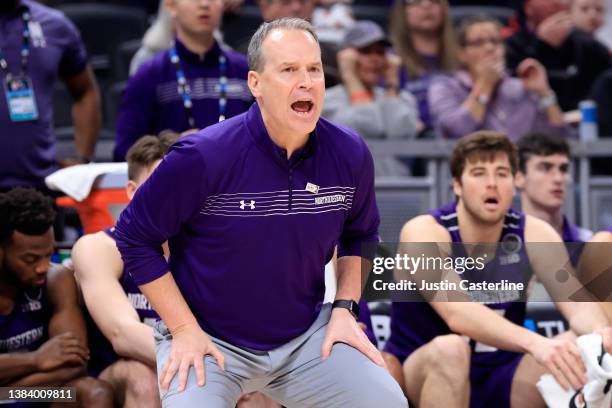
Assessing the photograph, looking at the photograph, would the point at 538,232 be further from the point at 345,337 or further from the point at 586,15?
the point at 586,15

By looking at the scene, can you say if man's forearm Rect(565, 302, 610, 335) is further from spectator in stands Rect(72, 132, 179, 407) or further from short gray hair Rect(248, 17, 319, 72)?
short gray hair Rect(248, 17, 319, 72)

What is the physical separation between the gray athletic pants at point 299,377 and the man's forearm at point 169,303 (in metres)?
0.11

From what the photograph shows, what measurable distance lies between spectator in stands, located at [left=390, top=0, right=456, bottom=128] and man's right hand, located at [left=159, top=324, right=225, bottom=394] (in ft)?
12.6

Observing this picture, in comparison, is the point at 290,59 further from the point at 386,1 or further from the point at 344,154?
the point at 386,1

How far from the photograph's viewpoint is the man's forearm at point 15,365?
3857 mm

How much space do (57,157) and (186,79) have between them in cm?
98

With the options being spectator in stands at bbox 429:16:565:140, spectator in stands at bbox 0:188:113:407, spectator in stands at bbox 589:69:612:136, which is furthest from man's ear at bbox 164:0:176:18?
spectator in stands at bbox 589:69:612:136

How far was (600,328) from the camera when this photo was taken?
398 centimetres

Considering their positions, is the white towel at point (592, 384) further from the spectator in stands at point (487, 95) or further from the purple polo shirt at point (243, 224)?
the spectator in stands at point (487, 95)

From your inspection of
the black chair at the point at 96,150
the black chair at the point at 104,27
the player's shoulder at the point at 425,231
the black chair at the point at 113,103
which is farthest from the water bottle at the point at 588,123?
the black chair at the point at 104,27

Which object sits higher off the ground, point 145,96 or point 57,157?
point 145,96

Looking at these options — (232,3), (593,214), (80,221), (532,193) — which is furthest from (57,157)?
(593,214)

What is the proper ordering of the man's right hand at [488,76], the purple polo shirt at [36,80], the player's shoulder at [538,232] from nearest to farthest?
the player's shoulder at [538,232] → the purple polo shirt at [36,80] → the man's right hand at [488,76]

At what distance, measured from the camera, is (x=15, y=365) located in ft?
12.7
